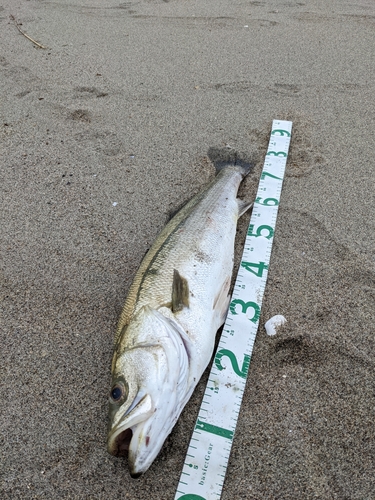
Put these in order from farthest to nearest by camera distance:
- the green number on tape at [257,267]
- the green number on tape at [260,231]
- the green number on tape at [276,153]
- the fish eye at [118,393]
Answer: the green number on tape at [276,153]
the green number on tape at [260,231]
the green number on tape at [257,267]
the fish eye at [118,393]

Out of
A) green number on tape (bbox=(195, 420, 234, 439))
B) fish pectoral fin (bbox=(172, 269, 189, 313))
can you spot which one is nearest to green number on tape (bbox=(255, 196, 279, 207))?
fish pectoral fin (bbox=(172, 269, 189, 313))

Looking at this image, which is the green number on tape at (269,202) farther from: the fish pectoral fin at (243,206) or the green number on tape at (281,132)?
the green number on tape at (281,132)

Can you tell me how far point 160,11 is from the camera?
6.70 metres

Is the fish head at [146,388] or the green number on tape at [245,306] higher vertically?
the fish head at [146,388]

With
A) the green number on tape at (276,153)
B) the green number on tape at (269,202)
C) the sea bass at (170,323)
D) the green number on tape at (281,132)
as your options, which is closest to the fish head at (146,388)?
the sea bass at (170,323)

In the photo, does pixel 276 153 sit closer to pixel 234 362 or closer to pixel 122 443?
pixel 234 362

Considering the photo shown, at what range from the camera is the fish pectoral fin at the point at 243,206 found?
11.6ft

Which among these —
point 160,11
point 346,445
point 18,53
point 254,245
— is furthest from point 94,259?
point 160,11

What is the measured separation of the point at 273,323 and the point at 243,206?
1.18 metres

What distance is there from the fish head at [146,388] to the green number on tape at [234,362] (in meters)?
0.37

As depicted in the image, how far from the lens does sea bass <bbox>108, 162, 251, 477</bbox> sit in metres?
2.11

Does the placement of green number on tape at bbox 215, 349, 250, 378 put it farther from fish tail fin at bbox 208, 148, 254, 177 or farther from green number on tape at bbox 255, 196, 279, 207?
fish tail fin at bbox 208, 148, 254, 177

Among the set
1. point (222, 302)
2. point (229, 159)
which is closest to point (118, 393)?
point (222, 302)

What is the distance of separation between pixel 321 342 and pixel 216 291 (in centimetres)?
81
